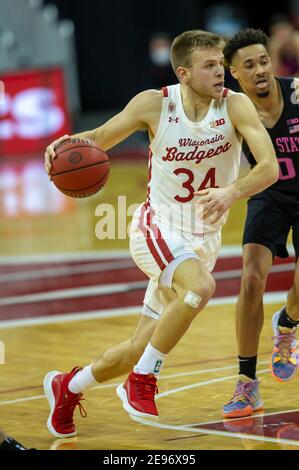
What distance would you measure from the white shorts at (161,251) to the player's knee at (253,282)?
0.33 metres

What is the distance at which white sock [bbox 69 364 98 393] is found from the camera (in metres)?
6.45

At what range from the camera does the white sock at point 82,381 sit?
6446mm

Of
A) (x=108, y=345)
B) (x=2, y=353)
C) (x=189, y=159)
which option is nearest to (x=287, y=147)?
(x=189, y=159)

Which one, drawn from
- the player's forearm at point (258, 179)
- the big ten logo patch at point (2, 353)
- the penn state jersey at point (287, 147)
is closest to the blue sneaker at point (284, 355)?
the penn state jersey at point (287, 147)

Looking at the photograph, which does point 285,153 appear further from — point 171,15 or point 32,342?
point 171,15

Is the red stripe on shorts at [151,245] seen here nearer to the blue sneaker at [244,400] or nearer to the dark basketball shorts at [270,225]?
the dark basketball shorts at [270,225]

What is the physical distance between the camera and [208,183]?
21.1 ft

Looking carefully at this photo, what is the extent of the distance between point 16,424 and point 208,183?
1806 millimetres

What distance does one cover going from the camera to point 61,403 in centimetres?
648

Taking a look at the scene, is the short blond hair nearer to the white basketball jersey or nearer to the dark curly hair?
the white basketball jersey

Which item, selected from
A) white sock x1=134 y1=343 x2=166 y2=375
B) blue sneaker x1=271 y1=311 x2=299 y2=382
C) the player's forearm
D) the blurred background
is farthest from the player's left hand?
the blurred background

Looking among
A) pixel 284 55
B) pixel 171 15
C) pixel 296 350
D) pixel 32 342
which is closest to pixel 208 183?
pixel 296 350

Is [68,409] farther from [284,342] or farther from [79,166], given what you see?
[284,342]

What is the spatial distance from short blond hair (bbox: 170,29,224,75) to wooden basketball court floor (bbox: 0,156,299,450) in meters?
2.08
